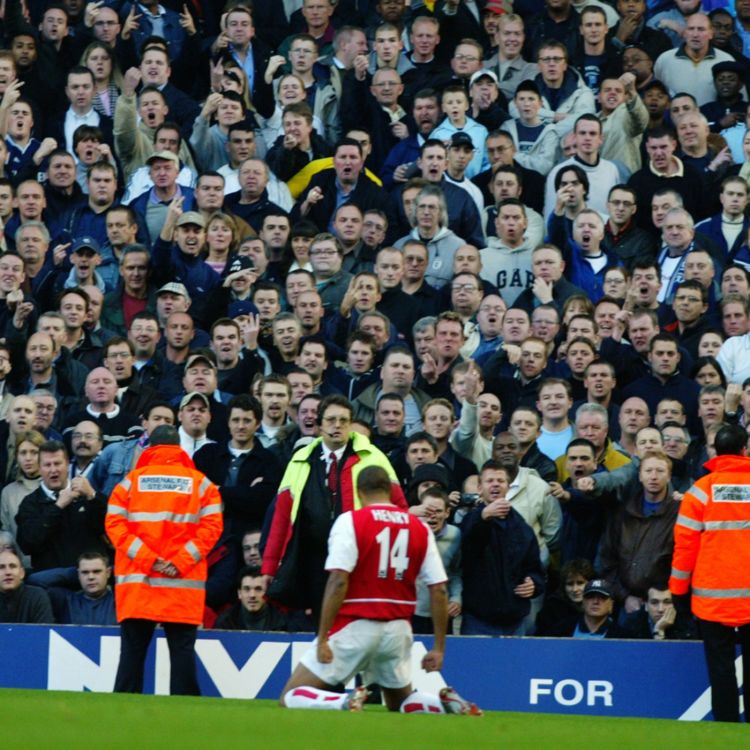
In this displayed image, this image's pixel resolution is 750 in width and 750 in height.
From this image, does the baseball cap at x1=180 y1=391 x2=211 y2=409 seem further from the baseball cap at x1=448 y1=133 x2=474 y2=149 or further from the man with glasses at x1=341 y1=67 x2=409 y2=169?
the man with glasses at x1=341 y1=67 x2=409 y2=169

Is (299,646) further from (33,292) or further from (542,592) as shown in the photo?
(33,292)

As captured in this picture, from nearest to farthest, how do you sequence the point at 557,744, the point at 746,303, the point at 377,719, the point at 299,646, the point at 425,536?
the point at 557,744, the point at 377,719, the point at 425,536, the point at 299,646, the point at 746,303

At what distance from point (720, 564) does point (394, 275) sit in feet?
18.7

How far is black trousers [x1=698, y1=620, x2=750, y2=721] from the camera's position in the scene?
12.5 metres

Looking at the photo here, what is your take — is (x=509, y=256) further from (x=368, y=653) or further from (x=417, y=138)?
(x=368, y=653)

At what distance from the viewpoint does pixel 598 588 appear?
14414 mm

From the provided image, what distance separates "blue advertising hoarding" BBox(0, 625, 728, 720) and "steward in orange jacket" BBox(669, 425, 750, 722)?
1037mm

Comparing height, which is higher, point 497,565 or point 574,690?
point 497,565

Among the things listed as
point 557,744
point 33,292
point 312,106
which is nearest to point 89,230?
point 33,292

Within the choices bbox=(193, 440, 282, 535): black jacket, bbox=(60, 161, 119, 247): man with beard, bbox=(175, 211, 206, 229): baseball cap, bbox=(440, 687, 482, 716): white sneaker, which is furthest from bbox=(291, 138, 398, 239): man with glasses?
bbox=(440, 687, 482, 716): white sneaker

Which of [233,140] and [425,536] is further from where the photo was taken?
[233,140]

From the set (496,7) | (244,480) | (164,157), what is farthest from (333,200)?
(244,480)

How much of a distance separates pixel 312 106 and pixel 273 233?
2795mm

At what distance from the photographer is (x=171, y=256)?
712 inches
